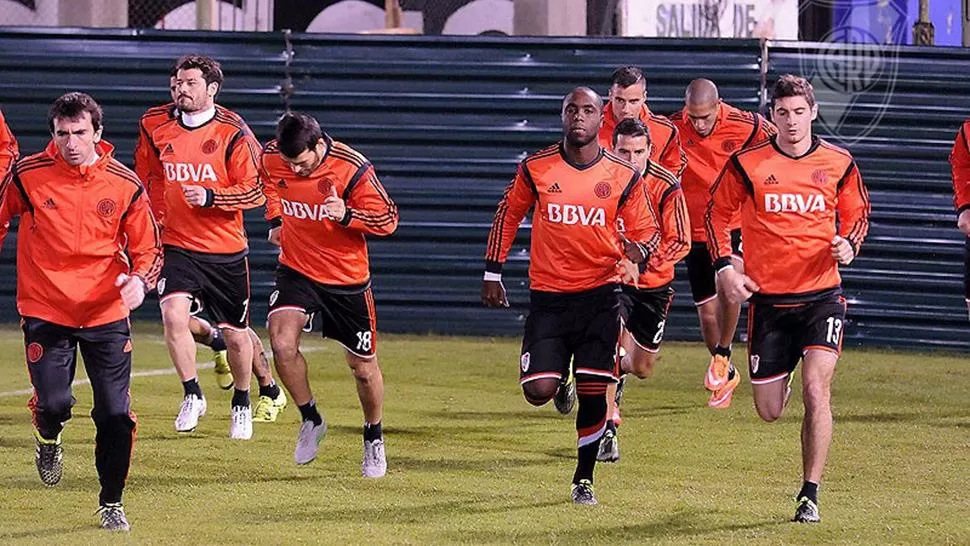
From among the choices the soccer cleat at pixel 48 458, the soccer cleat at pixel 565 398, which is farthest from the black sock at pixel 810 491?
the soccer cleat at pixel 48 458

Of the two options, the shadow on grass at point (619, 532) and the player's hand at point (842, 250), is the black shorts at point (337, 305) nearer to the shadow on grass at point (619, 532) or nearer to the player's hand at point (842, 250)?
the shadow on grass at point (619, 532)

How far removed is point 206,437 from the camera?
10.9 metres

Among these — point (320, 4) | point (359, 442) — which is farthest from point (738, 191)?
point (320, 4)

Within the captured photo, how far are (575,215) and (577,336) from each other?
0.61 meters

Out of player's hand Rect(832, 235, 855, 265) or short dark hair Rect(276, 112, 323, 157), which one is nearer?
player's hand Rect(832, 235, 855, 265)

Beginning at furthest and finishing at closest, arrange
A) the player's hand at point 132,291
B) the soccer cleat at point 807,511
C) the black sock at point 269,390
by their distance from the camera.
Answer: the black sock at point 269,390 → the soccer cleat at point 807,511 → the player's hand at point 132,291

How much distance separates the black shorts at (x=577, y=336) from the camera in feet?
29.3

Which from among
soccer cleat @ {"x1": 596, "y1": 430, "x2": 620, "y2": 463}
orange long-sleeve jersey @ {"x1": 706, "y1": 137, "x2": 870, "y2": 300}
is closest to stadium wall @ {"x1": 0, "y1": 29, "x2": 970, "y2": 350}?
soccer cleat @ {"x1": 596, "y1": 430, "x2": 620, "y2": 463}

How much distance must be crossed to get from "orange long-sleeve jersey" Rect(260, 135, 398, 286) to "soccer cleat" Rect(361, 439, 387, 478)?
877mm

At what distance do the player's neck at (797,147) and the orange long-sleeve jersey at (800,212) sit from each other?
2cm

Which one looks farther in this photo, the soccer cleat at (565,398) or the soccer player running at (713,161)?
the soccer player running at (713,161)

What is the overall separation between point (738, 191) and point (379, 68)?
8.46m

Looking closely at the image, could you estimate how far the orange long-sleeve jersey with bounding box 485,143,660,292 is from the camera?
8.94m

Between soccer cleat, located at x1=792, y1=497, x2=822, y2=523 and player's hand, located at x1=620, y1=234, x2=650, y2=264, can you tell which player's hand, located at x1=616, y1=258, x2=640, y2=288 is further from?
soccer cleat, located at x1=792, y1=497, x2=822, y2=523
